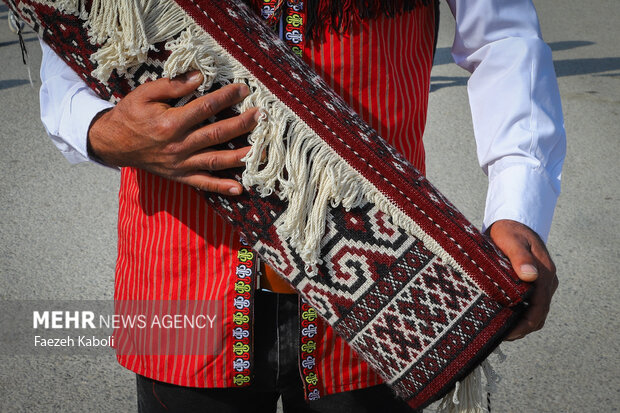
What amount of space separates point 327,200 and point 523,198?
15.3 inches

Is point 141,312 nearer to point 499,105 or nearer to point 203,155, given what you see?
point 203,155

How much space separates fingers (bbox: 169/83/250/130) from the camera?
94 cm

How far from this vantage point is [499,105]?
3.82 ft

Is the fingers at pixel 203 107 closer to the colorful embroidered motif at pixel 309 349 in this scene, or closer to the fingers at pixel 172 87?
the fingers at pixel 172 87

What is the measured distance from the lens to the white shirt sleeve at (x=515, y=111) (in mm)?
1114

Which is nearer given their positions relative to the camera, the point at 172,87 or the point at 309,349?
the point at 172,87

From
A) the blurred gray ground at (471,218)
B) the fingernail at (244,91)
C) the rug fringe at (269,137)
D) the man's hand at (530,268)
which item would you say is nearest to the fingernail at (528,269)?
the man's hand at (530,268)

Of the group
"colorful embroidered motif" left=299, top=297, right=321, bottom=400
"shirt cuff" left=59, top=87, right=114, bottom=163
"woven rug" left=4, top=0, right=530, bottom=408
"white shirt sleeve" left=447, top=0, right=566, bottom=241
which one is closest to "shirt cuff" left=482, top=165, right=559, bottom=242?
"white shirt sleeve" left=447, top=0, right=566, bottom=241

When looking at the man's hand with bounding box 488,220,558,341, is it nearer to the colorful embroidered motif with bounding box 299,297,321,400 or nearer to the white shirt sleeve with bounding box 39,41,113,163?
the colorful embroidered motif with bounding box 299,297,321,400

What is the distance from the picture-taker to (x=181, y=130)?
95 centimetres

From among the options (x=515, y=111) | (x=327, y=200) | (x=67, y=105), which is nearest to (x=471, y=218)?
(x=515, y=111)

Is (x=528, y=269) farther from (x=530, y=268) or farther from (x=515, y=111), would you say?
(x=515, y=111)

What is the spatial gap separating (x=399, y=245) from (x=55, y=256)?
2.99m

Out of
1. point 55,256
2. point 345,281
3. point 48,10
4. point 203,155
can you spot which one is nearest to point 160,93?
point 203,155
